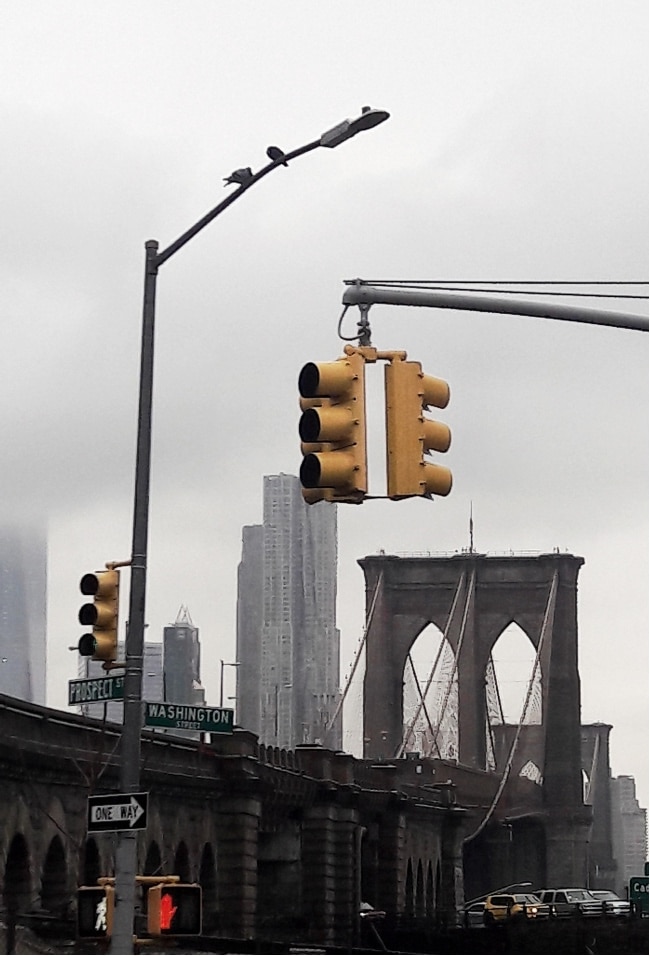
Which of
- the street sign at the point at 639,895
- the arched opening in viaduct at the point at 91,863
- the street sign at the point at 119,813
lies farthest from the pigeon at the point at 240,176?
the street sign at the point at 639,895

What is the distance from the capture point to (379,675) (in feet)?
483

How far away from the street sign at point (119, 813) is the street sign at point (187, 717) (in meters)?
22.5

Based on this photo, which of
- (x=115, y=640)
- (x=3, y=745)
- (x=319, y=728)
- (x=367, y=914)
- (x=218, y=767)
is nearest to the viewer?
(x=115, y=640)

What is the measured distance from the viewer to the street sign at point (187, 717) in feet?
137

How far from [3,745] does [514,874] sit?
111052 mm

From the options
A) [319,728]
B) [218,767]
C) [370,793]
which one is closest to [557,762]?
[319,728]

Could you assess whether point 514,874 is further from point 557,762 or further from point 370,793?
point 370,793

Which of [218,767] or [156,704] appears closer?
[156,704]

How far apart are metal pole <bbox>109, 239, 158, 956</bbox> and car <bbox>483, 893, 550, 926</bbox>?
56.9 meters

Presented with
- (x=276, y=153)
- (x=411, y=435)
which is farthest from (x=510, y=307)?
(x=276, y=153)

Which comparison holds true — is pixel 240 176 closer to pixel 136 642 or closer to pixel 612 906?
pixel 136 642

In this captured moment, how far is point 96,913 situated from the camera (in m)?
17.1

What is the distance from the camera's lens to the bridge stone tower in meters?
147

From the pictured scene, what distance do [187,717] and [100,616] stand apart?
2844cm
